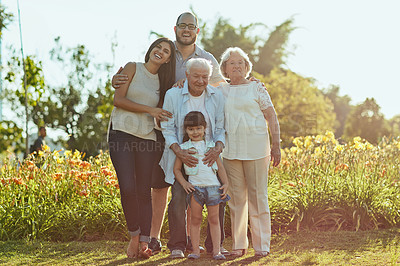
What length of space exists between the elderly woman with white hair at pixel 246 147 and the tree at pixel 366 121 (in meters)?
30.9

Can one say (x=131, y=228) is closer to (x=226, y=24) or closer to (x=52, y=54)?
(x=52, y=54)

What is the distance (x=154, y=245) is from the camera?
15.0ft

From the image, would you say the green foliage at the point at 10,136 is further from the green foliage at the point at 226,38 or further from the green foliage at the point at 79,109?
the green foliage at the point at 226,38

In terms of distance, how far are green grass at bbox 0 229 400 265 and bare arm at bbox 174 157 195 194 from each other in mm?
649

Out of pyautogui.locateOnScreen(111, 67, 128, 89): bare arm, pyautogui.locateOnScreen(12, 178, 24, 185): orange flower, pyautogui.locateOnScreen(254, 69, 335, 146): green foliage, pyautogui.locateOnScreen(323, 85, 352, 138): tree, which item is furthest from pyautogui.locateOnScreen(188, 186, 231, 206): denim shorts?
pyautogui.locateOnScreen(323, 85, 352, 138): tree

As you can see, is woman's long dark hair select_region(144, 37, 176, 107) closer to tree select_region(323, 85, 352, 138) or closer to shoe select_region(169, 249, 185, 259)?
shoe select_region(169, 249, 185, 259)

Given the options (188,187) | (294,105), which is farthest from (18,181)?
(294,105)

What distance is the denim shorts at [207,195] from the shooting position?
13.4 feet

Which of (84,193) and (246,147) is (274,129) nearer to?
(246,147)

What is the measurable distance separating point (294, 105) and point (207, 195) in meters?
18.8

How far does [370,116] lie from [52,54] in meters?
23.9

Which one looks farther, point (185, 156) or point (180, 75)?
Answer: point (180, 75)

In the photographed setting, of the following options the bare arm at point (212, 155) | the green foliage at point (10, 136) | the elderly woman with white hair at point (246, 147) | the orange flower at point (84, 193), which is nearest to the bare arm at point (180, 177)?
the bare arm at point (212, 155)

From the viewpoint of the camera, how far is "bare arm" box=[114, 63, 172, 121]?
13.7ft
